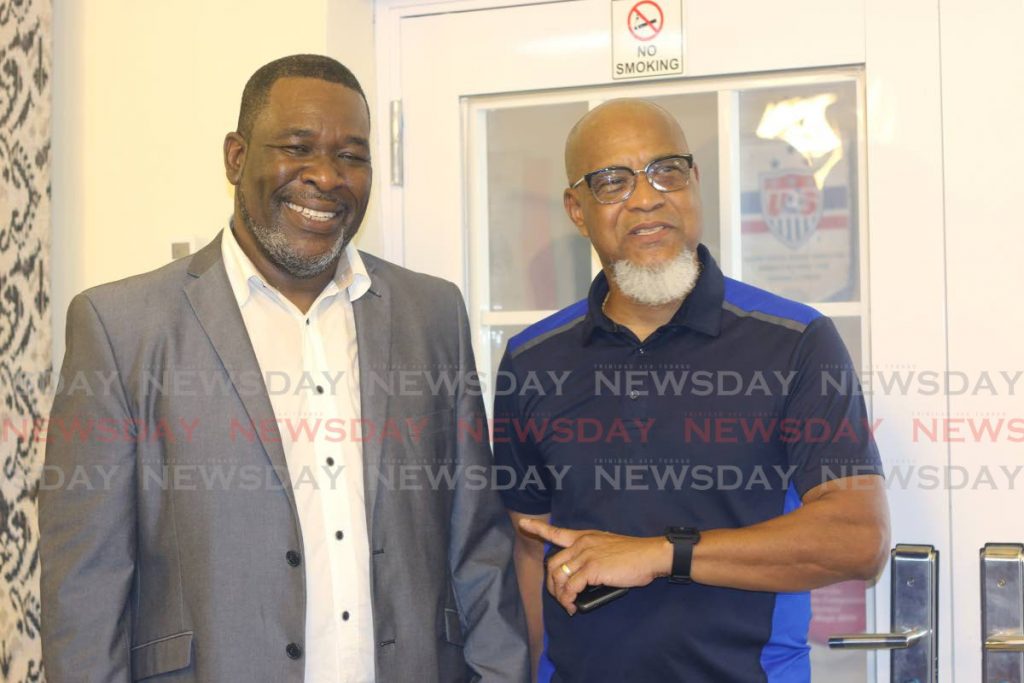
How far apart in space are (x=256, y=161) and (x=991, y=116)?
1.20 meters

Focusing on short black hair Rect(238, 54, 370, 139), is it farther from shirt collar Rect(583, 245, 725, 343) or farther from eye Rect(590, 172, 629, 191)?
shirt collar Rect(583, 245, 725, 343)

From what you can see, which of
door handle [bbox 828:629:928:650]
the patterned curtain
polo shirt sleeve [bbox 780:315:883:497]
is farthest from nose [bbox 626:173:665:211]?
the patterned curtain

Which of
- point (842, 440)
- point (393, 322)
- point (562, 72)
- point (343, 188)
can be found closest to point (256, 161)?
point (343, 188)

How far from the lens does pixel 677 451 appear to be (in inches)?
63.2

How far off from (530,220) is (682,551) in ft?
2.79

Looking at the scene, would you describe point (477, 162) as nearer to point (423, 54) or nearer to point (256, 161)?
point (423, 54)

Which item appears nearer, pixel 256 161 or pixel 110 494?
pixel 110 494

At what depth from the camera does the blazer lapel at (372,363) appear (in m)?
1.59

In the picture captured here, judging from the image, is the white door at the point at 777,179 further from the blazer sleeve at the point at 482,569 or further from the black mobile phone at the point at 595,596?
the black mobile phone at the point at 595,596

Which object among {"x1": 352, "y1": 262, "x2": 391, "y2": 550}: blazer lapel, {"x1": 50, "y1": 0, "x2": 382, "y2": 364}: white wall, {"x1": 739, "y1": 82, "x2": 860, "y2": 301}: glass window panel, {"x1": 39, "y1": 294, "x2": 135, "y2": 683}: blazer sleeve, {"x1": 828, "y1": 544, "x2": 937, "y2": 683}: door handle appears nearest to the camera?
{"x1": 39, "y1": 294, "x2": 135, "y2": 683}: blazer sleeve

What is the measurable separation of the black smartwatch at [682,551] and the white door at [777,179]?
1.69 ft

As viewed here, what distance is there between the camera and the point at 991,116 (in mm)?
1766

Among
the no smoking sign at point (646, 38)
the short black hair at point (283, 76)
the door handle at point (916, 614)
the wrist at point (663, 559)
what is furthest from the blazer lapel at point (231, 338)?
the door handle at point (916, 614)

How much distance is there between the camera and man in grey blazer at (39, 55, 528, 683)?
1499 millimetres
